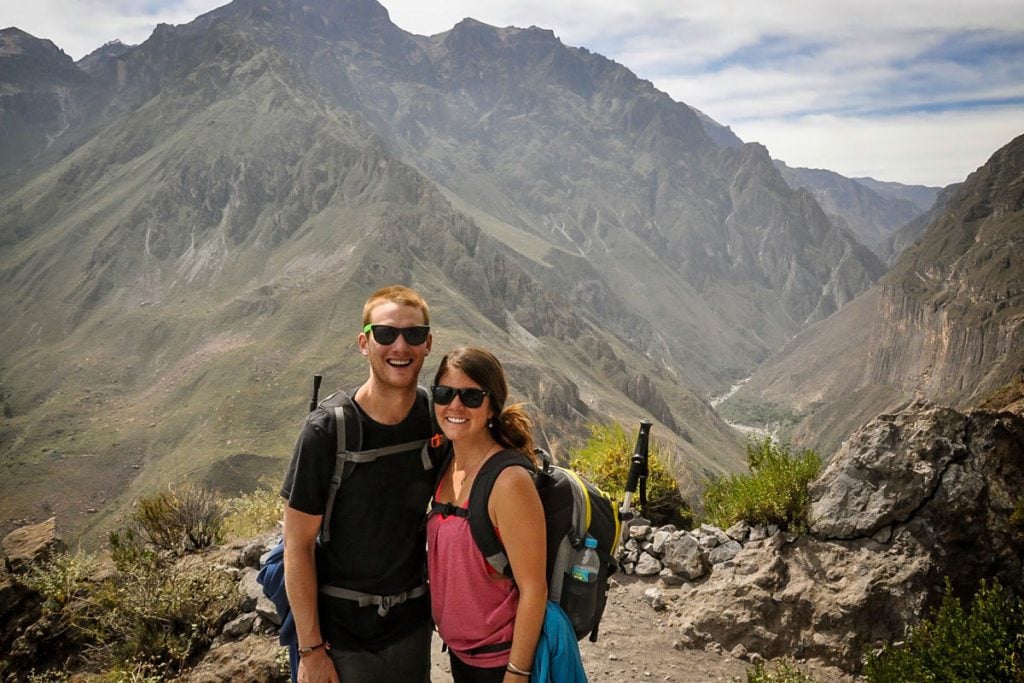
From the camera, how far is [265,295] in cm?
9738

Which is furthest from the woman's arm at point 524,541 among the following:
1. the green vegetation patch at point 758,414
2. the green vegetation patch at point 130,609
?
the green vegetation patch at point 758,414

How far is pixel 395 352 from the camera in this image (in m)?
3.48

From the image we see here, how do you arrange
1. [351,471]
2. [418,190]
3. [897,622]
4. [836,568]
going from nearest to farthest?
[351,471] → [897,622] → [836,568] → [418,190]

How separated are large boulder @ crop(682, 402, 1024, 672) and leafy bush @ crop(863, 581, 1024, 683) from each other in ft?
3.64

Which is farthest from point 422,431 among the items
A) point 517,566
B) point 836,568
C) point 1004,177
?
point 1004,177

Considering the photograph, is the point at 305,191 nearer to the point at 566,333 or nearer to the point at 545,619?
the point at 566,333

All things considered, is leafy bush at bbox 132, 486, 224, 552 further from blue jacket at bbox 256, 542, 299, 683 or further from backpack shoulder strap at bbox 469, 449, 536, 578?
backpack shoulder strap at bbox 469, 449, 536, 578

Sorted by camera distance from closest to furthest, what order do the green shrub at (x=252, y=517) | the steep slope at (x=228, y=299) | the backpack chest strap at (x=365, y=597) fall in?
the backpack chest strap at (x=365, y=597) < the green shrub at (x=252, y=517) < the steep slope at (x=228, y=299)

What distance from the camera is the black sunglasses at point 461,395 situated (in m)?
3.38

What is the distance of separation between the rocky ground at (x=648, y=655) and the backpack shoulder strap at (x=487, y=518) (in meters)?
3.25

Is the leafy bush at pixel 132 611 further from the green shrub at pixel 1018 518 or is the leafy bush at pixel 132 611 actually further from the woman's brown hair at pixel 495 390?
the green shrub at pixel 1018 518

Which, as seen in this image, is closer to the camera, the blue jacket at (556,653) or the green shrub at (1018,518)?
the blue jacket at (556,653)

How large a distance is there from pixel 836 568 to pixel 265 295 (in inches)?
3928

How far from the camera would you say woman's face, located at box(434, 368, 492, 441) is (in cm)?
336
